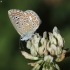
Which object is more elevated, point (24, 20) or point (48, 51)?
point (24, 20)

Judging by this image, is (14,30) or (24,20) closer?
(24,20)

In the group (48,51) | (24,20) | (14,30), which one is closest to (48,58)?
(48,51)

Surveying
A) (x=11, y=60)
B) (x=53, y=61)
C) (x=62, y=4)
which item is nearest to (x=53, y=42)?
(x=53, y=61)

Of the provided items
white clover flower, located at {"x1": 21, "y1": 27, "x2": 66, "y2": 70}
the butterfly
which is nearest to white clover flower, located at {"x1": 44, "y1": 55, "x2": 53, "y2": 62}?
white clover flower, located at {"x1": 21, "y1": 27, "x2": 66, "y2": 70}

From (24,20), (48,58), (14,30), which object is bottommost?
(14,30)

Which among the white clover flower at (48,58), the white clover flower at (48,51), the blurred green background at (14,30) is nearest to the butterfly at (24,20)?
the white clover flower at (48,51)

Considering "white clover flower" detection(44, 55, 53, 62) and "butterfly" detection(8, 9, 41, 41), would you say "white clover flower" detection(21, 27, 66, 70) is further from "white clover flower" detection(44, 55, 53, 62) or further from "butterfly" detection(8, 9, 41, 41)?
"butterfly" detection(8, 9, 41, 41)

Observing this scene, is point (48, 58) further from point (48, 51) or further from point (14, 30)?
point (14, 30)
